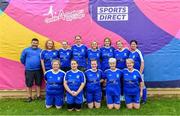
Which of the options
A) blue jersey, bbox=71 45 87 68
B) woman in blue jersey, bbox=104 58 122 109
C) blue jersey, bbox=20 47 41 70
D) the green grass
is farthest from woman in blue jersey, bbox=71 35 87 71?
the green grass

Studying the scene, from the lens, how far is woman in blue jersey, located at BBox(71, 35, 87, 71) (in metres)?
8.46

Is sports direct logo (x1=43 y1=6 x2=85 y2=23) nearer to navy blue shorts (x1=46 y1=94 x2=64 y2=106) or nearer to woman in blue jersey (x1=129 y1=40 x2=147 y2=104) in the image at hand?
woman in blue jersey (x1=129 y1=40 x2=147 y2=104)

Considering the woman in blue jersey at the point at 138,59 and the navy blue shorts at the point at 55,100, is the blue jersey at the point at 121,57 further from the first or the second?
the navy blue shorts at the point at 55,100

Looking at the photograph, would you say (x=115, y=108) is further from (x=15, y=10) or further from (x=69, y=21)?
(x=15, y=10)

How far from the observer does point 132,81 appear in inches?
312

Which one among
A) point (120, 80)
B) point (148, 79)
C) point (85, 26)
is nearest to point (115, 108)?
point (120, 80)

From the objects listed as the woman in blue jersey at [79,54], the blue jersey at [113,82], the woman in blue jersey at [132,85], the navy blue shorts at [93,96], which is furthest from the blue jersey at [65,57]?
the woman in blue jersey at [132,85]

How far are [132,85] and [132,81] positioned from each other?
0.08 meters

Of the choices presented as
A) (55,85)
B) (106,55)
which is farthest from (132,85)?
(55,85)

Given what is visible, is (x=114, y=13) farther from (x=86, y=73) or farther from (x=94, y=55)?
(x=86, y=73)

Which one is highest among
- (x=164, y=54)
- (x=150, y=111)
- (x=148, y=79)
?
(x=164, y=54)

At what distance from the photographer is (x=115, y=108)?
314 inches

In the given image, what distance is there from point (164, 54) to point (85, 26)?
1.88 metres

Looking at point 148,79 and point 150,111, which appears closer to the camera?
point 150,111
